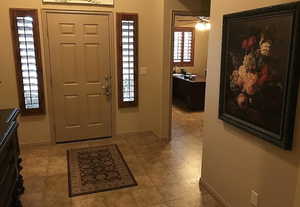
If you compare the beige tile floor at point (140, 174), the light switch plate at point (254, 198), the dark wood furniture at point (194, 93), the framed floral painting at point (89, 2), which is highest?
the framed floral painting at point (89, 2)

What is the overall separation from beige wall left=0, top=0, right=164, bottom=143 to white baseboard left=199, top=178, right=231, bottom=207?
1.65 m

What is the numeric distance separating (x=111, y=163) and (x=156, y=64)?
1.82 meters

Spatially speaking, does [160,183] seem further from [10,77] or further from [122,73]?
[10,77]

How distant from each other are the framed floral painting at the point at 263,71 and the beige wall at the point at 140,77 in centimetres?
205

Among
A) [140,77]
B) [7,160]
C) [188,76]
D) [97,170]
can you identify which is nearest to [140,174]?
[97,170]

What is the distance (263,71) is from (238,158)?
32.8 inches

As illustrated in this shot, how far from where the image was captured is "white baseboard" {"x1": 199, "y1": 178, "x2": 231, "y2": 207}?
260cm

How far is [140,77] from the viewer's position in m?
4.51

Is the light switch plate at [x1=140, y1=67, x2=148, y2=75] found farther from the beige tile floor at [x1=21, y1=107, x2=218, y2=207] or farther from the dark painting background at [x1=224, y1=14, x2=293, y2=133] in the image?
the dark painting background at [x1=224, y1=14, x2=293, y2=133]

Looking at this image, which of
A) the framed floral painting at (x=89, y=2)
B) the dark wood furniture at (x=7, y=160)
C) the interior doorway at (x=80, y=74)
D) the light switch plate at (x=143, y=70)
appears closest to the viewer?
the dark wood furniture at (x=7, y=160)

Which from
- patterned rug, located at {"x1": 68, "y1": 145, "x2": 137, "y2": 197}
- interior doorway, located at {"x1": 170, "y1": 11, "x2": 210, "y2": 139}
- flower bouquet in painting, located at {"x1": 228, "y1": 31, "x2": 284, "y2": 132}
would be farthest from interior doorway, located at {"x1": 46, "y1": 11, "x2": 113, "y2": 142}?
flower bouquet in painting, located at {"x1": 228, "y1": 31, "x2": 284, "y2": 132}

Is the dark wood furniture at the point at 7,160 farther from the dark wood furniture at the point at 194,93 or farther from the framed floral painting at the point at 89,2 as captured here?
the dark wood furniture at the point at 194,93

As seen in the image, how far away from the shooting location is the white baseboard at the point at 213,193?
2.60 metres

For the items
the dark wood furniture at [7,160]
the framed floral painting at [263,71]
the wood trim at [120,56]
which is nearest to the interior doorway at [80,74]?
the wood trim at [120,56]
